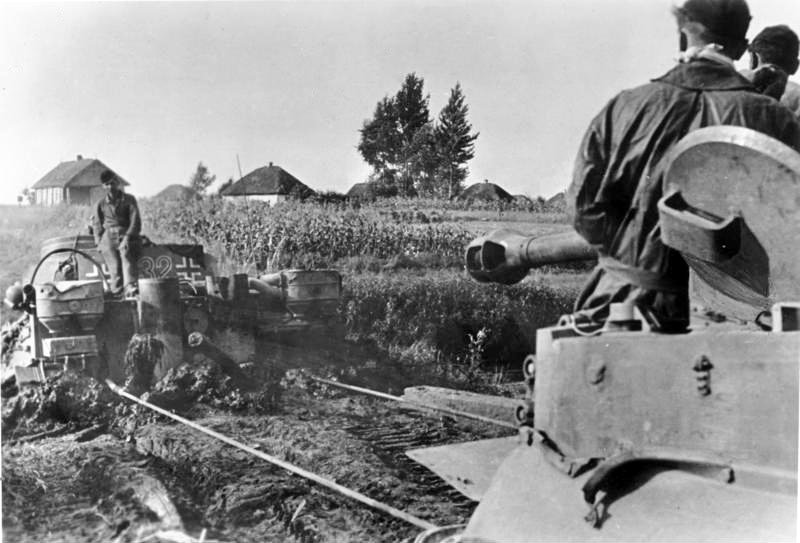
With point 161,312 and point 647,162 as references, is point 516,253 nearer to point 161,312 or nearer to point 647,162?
point 647,162

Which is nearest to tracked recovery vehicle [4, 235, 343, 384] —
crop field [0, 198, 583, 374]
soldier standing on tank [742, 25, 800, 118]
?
crop field [0, 198, 583, 374]

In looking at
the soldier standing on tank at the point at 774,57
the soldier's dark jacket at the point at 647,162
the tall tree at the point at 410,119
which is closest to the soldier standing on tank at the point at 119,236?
the tall tree at the point at 410,119

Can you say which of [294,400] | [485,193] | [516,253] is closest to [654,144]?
[516,253]

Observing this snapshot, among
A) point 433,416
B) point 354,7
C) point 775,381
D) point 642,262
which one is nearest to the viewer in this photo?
point 775,381

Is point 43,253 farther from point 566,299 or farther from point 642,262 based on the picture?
point 642,262

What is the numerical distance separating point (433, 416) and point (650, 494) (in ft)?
15.9

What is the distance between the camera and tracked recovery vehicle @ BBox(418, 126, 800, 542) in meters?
2.22

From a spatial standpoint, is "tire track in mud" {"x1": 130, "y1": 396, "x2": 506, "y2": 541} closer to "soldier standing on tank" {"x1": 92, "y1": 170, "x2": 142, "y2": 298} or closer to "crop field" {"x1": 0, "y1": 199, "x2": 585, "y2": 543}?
"crop field" {"x1": 0, "y1": 199, "x2": 585, "y2": 543}

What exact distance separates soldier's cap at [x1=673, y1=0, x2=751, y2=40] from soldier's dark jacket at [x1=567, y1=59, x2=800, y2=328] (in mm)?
164

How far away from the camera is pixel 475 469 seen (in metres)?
3.87

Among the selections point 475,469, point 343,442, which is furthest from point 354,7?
point 343,442

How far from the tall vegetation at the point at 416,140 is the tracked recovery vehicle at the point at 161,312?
3.39m

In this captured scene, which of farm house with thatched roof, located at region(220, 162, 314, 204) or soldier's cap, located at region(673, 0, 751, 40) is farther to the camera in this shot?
farm house with thatched roof, located at region(220, 162, 314, 204)

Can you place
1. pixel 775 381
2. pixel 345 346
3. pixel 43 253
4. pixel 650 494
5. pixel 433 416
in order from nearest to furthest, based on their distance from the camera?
pixel 775 381 → pixel 650 494 → pixel 433 416 → pixel 43 253 → pixel 345 346
